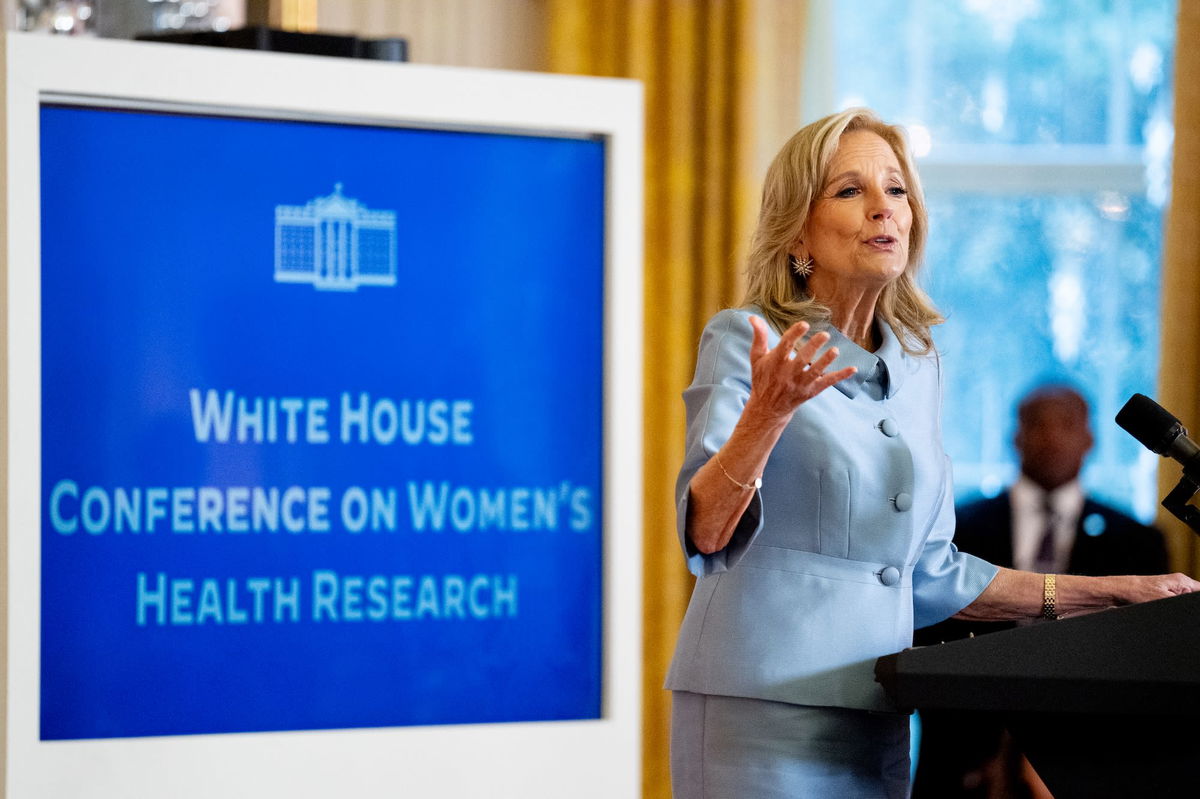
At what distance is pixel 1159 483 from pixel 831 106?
1654 mm

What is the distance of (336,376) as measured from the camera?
190 centimetres

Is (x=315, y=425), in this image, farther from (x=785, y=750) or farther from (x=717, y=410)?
(x=785, y=750)

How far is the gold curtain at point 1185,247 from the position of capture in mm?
4195

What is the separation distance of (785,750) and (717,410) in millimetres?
387

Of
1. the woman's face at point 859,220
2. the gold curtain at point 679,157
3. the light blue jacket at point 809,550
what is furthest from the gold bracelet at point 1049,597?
the gold curtain at point 679,157

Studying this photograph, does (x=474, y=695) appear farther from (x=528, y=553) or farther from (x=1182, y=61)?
(x=1182, y=61)

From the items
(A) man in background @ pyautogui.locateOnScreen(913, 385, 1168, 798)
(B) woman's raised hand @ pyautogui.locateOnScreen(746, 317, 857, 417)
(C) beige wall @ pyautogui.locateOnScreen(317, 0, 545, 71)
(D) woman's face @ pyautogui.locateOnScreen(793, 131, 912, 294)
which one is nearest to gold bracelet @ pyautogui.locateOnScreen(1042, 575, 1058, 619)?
(D) woman's face @ pyautogui.locateOnScreen(793, 131, 912, 294)

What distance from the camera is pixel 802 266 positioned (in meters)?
1.63

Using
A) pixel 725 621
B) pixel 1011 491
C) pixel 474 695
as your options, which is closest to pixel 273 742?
pixel 474 695

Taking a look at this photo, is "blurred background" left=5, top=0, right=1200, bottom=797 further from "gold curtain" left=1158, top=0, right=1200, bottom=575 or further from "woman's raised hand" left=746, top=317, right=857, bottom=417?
"woman's raised hand" left=746, top=317, right=857, bottom=417

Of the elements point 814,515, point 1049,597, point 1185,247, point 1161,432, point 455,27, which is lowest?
point 1049,597

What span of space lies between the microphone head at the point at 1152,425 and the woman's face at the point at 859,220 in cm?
32

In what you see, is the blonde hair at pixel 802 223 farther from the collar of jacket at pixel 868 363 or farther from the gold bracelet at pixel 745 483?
the gold bracelet at pixel 745 483

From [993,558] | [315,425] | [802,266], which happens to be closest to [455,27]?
[993,558]
